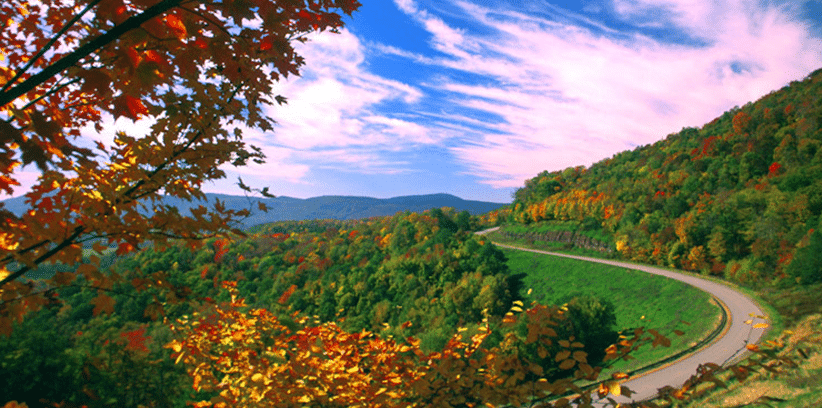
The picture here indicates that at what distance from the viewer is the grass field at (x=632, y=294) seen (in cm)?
1873

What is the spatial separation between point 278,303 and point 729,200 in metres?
53.6

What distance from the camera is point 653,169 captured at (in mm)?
66688

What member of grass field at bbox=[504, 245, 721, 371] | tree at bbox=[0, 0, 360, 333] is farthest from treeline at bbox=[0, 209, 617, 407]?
grass field at bbox=[504, 245, 721, 371]

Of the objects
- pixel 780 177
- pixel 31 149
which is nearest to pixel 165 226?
pixel 31 149

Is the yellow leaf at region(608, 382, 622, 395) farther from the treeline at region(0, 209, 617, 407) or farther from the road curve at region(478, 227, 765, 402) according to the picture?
the road curve at region(478, 227, 765, 402)

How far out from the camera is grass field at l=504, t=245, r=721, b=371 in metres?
18.7

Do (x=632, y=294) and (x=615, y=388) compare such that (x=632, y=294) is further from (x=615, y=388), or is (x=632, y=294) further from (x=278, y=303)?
(x=615, y=388)

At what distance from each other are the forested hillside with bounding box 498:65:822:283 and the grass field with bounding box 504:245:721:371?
7.17m

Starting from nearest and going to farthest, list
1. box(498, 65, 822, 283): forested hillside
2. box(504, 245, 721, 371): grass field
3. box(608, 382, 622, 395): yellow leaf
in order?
box(608, 382, 622, 395): yellow leaf → box(504, 245, 721, 371): grass field → box(498, 65, 822, 283): forested hillside

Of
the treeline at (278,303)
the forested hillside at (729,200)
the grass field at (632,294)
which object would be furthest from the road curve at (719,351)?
the forested hillside at (729,200)

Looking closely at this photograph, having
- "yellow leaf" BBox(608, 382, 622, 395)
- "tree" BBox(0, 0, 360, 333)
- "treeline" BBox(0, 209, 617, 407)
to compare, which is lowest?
"treeline" BBox(0, 209, 617, 407)

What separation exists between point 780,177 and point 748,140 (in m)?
15.1

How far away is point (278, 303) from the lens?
22.6 ft

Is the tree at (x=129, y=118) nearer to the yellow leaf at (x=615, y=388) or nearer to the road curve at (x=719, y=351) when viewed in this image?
the yellow leaf at (x=615, y=388)
